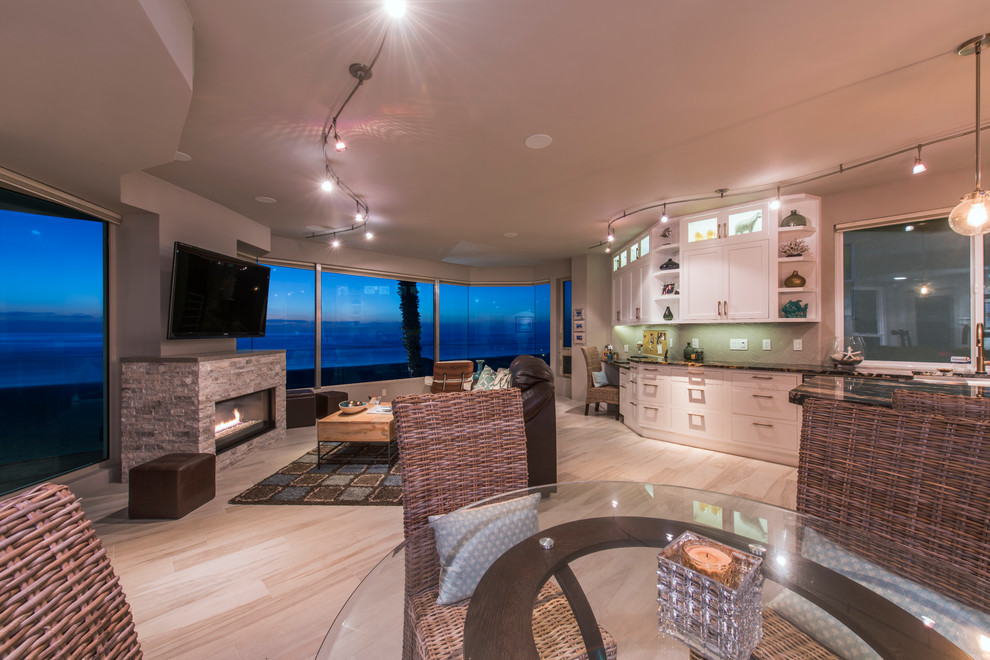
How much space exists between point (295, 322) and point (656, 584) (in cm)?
663

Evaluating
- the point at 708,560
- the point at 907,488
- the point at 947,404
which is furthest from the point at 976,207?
the point at 708,560

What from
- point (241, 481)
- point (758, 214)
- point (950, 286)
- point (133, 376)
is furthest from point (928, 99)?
point (133, 376)

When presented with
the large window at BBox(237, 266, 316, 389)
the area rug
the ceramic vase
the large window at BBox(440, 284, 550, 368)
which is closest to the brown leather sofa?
the area rug

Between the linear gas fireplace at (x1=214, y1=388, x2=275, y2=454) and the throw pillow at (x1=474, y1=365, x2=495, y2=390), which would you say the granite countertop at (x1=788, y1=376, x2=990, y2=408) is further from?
the linear gas fireplace at (x1=214, y1=388, x2=275, y2=454)

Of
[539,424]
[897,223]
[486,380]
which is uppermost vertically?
[897,223]

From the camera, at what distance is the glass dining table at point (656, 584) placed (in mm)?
728

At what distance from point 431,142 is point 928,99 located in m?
3.17

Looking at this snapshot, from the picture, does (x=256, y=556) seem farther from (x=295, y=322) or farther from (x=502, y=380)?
(x=295, y=322)

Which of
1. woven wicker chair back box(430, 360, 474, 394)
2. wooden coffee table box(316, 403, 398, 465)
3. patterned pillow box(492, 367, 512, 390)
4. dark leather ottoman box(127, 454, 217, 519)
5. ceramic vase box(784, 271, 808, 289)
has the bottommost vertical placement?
dark leather ottoman box(127, 454, 217, 519)

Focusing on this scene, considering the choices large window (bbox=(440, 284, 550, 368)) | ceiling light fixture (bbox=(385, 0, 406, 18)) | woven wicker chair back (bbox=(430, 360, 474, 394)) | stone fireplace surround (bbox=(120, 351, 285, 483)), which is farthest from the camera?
large window (bbox=(440, 284, 550, 368))

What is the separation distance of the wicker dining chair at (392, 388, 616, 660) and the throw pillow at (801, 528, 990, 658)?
2.08 ft

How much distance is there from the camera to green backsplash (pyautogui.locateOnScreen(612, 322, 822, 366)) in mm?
4160

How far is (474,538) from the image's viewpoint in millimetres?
1104

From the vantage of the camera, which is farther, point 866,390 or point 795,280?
point 795,280
